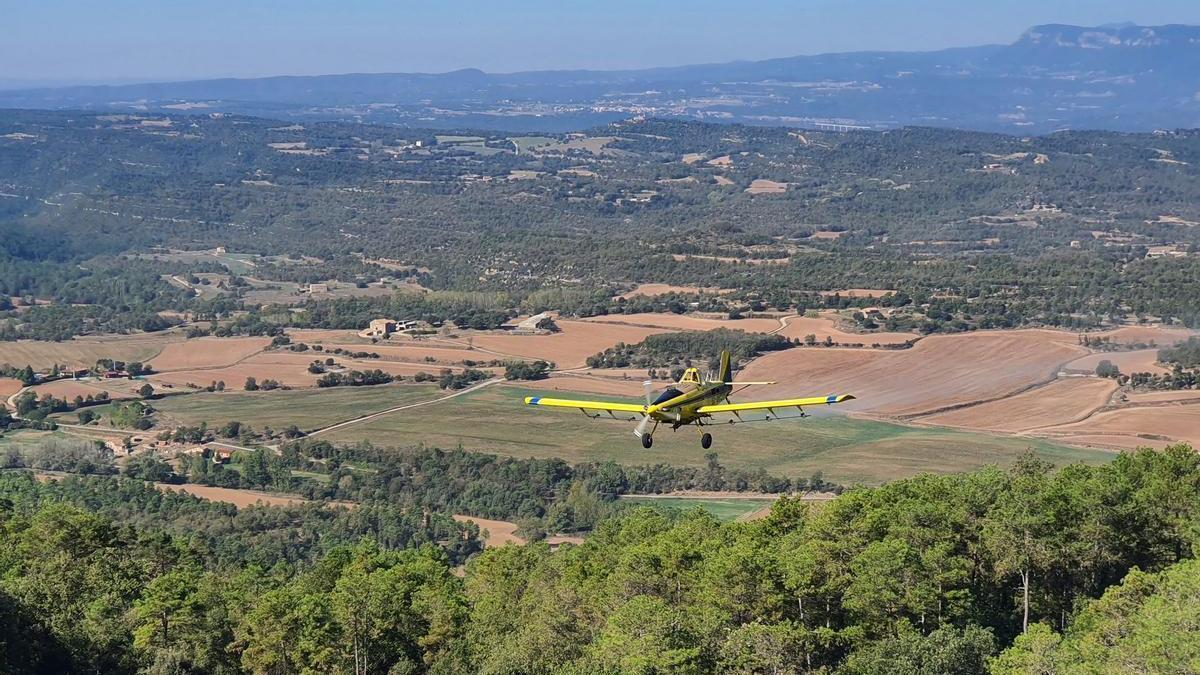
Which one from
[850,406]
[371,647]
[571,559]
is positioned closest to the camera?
[371,647]

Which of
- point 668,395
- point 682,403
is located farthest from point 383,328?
point 668,395

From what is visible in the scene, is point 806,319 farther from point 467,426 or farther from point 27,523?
point 27,523

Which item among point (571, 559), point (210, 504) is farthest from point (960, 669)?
point (210, 504)

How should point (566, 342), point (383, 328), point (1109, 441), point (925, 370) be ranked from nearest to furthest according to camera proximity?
point (1109, 441), point (925, 370), point (566, 342), point (383, 328)

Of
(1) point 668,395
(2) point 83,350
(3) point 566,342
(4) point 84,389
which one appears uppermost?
(1) point 668,395

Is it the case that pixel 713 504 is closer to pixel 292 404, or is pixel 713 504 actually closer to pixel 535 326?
pixel 292 404

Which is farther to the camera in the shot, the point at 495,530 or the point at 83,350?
the point at 83,350

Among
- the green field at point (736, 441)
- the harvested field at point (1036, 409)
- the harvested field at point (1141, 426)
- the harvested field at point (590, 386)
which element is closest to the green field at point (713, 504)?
the green field at point (736, 441)
